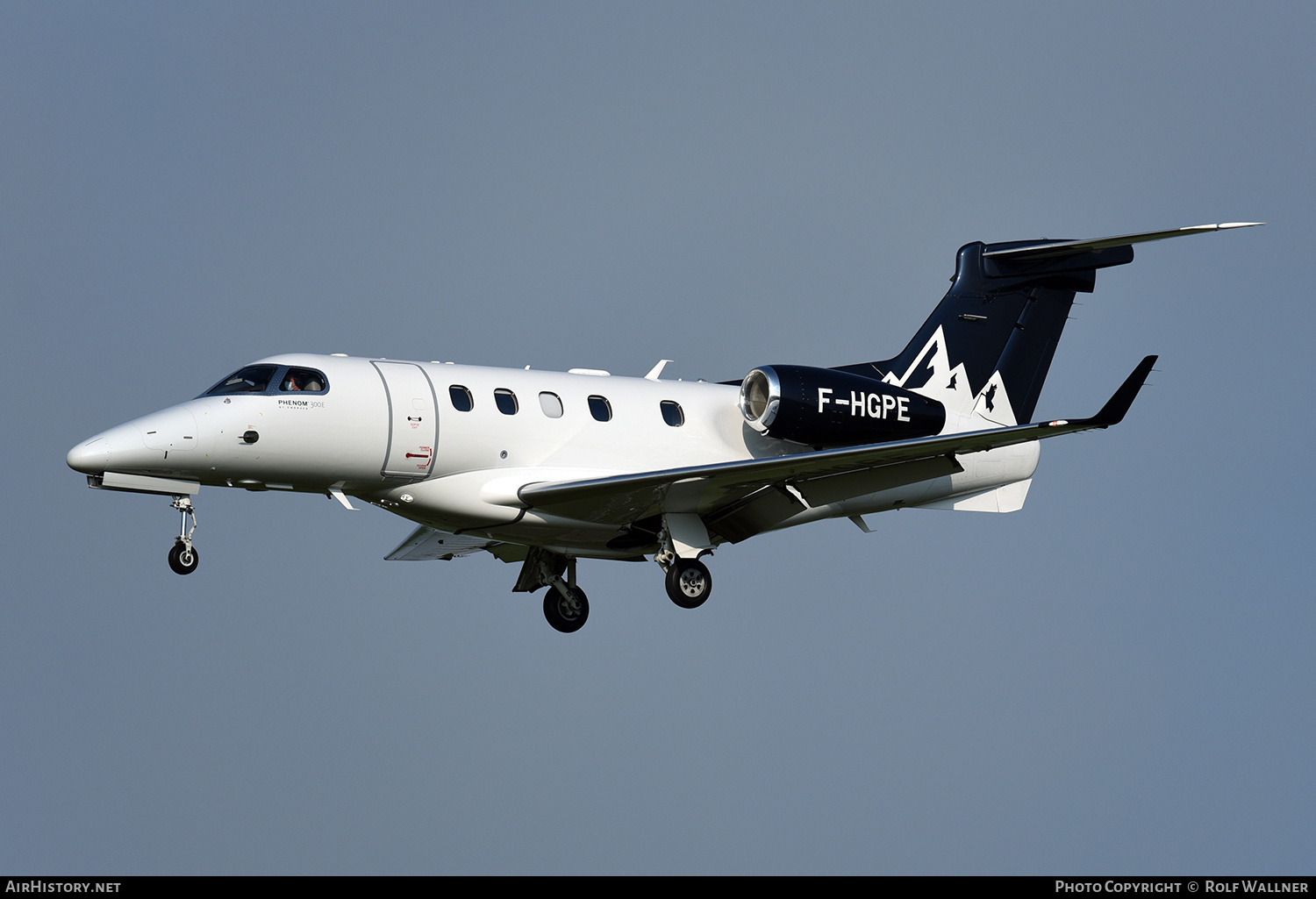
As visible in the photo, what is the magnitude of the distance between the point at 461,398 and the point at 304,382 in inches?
89.3

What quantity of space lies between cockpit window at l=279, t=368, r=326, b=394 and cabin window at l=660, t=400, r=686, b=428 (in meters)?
5.41

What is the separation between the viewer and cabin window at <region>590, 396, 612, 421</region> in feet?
82.1

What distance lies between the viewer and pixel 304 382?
76.0 ft

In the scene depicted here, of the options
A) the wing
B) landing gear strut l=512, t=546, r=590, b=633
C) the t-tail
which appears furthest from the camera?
the t-tail

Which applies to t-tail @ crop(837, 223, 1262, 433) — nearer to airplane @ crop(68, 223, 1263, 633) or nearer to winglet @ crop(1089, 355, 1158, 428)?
airplane @ crop(68, 223, 1263, 633)

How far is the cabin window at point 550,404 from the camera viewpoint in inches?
967

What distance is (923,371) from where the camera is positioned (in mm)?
28328

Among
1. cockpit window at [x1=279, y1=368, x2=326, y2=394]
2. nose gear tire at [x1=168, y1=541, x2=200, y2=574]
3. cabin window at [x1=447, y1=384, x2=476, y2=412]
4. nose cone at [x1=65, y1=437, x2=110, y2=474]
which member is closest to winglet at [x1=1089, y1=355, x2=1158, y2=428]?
cabin window at [x1=447, y1=384, x2=476, y2=412]

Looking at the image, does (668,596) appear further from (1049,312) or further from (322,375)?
(1049,312)
